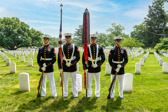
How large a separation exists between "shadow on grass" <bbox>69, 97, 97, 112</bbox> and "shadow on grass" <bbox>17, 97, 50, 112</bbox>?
1205mm

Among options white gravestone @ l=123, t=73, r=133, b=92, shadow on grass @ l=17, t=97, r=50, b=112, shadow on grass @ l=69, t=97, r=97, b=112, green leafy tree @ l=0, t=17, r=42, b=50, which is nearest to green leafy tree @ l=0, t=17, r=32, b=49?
green leafy tree @ l=0, t=17, r=42, b=50

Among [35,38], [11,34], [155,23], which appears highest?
[155,23]

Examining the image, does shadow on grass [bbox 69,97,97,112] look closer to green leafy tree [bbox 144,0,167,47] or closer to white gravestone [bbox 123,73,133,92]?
white gravestone [bbox 123,73,133,92]

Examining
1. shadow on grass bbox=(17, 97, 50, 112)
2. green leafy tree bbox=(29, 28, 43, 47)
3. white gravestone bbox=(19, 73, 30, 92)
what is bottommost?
shadow on grass bbox=(17, 97, 50, 112)

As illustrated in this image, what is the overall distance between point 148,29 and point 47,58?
48.9 meters

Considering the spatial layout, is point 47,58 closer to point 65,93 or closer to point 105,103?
point 65,93

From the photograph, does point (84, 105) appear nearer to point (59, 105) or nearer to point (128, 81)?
point (59, 105)

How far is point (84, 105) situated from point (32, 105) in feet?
5.89

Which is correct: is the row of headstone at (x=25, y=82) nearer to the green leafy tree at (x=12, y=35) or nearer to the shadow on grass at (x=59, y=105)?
the shadow on grass at (x=59, y=105)

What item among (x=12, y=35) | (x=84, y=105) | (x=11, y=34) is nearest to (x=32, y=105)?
(x=84, y=105)

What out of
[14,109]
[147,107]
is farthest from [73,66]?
[147,107]

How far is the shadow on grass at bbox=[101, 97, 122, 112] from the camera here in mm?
4445

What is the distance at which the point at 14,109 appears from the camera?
447cm

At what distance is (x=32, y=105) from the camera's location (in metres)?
4.71
